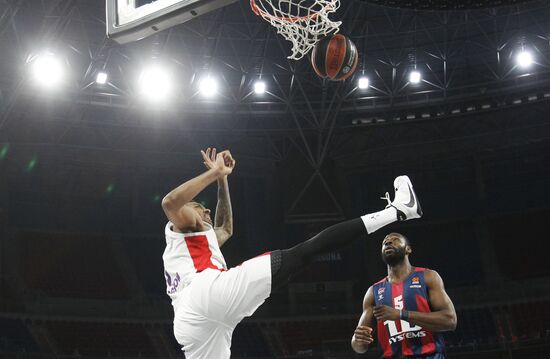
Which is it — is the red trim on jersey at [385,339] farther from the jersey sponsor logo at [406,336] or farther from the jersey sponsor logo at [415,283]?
the jersey sponsor logo at [415,283]

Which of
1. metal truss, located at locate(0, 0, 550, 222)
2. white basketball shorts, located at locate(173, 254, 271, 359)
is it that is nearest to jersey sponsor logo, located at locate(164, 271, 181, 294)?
white basketball shorts, located at locate(173, 254, 271, 359)

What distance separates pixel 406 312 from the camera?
18.0 feet

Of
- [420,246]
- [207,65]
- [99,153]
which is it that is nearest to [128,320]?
[99,153]

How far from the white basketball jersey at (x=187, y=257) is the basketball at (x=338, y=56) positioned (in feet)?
22.9

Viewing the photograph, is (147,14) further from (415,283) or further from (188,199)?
(415,283)

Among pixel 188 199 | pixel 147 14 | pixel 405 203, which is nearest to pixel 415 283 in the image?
pixel 405 203

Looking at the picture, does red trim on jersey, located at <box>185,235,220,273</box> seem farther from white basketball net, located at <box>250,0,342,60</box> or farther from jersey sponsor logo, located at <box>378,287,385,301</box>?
white basketball net, located at <box>250,0,342,60</box>

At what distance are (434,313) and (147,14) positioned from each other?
3479 millimetres

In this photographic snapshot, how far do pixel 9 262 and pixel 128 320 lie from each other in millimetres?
4232

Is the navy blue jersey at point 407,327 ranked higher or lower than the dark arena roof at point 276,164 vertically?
lower

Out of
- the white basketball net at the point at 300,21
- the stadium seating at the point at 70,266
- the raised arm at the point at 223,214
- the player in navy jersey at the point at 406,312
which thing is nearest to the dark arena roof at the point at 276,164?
the stadium seating at the point at 70,266

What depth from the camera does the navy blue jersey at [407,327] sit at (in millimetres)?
5746

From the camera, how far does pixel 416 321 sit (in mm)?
5531

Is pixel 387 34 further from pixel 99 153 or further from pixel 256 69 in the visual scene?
pixel 99 153
